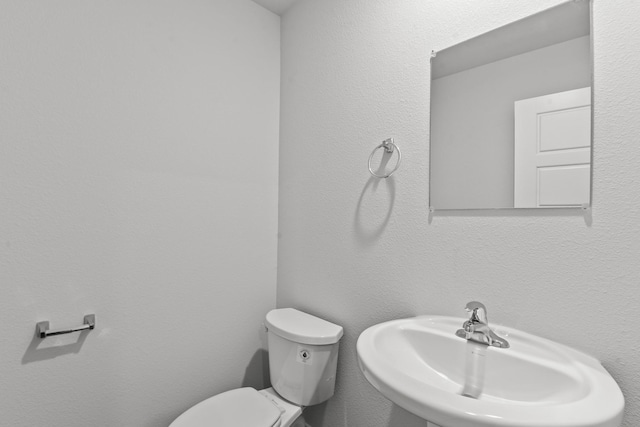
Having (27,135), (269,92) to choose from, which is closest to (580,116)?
(269,92)

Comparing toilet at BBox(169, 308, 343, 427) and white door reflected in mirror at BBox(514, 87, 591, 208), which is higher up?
white door reflected in mirror at BBox(514, 87, 591, 208)

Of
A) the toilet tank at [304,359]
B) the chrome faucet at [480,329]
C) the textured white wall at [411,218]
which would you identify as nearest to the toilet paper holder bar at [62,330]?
the toilet tank at [304,359]

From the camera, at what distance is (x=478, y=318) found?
83 centimetres

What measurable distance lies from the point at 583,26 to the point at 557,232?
0.54 metres

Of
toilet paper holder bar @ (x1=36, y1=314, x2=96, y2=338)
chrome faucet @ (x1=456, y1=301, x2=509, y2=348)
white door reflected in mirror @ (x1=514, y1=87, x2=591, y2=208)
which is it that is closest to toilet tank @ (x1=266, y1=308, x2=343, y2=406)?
chrome faucet @ (x1=456, y1=301, x2=509, y2=348)

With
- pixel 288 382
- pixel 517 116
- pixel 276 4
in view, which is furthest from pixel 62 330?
pixel 276 4

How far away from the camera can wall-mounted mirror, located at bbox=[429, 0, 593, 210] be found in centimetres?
79

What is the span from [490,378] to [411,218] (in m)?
0.52

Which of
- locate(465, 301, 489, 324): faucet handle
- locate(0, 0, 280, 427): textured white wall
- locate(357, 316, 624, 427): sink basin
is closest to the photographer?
locate(357, 316, 624, 427): sink basin

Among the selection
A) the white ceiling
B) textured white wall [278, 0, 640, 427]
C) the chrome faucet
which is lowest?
the chrome faucet

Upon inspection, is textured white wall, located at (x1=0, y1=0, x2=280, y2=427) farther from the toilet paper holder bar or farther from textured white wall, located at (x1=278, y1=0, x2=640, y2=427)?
textured white wall, located at (x1=278, y1=0, x2=640, y2=427)

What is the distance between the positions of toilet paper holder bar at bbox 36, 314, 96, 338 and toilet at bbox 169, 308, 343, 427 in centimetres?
47

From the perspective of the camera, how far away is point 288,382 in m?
1.27

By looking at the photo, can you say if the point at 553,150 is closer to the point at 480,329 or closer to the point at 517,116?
the point at 517,116
